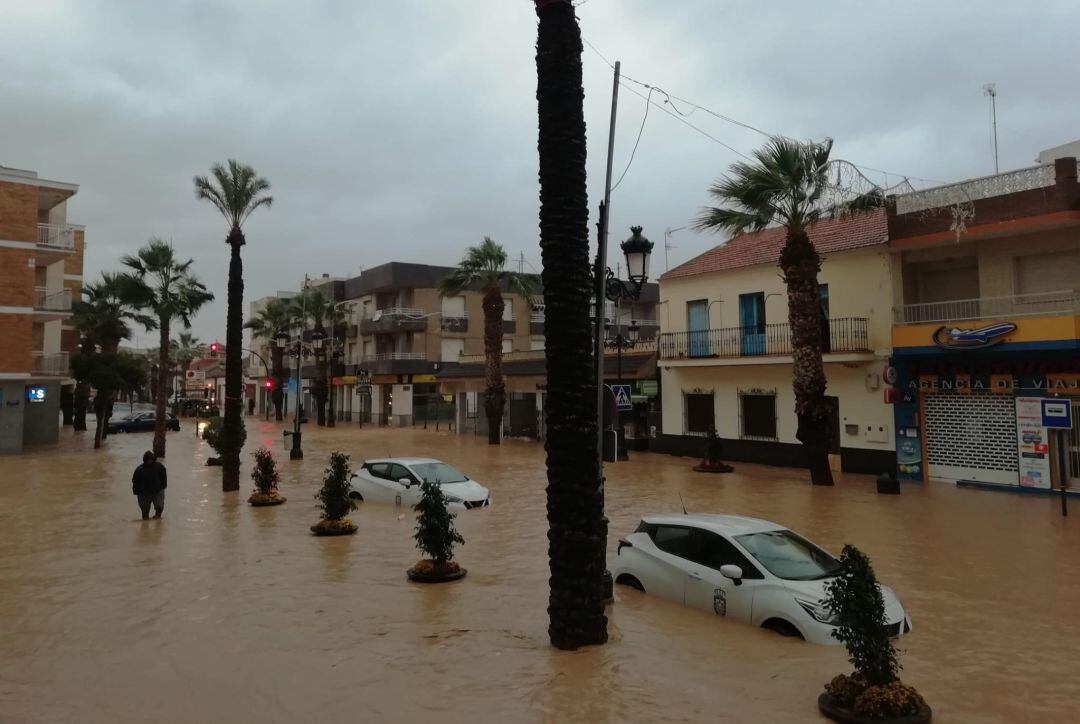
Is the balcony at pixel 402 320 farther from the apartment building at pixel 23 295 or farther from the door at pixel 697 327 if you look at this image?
the door at pixel 697 327

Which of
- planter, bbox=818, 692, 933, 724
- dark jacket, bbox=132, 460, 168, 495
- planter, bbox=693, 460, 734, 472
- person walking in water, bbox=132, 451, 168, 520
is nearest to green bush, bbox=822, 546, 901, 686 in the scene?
planter, bbox=818, 692, 933, 724

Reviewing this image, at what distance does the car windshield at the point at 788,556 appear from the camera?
26.4ft

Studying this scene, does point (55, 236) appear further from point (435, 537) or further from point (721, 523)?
point (721, 523)

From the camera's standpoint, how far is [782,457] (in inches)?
1010

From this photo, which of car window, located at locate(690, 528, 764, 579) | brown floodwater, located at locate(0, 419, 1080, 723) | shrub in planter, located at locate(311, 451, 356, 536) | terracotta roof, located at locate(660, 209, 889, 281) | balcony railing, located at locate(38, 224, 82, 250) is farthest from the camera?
balcony railing, located at locate(38, 224, 82, 250)

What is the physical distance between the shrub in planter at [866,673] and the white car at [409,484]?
36.7 ft

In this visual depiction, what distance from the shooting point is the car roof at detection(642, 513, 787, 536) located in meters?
8.65

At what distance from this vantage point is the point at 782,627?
764 centimetres

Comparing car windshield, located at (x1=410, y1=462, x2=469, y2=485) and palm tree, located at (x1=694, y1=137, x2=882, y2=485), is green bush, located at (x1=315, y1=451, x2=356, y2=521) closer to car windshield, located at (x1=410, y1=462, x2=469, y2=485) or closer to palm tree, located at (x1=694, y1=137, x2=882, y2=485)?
car windshield, located at (x1=410, y1=462, x2=469, y2=485)

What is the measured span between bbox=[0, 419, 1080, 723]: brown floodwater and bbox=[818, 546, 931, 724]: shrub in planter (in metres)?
0.33

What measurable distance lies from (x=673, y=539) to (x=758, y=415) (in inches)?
731

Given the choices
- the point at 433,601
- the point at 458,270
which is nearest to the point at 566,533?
the point at 433,601

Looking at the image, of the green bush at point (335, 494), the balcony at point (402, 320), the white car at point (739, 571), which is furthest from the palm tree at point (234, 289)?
the balcony at point (402, 320)

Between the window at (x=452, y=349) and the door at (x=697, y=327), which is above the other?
the window at (x=452, y=349)
